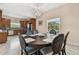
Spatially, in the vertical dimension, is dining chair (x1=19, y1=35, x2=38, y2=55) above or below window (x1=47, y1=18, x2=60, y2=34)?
below

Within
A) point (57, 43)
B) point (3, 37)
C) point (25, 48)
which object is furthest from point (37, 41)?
point (3, 37)

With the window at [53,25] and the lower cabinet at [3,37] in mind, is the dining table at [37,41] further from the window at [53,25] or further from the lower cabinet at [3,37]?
the lower cabinet at [3,37]

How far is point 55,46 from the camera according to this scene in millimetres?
1888

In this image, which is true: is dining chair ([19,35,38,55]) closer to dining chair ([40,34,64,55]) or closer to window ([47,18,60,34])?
dining chair ([40,34,64,55])

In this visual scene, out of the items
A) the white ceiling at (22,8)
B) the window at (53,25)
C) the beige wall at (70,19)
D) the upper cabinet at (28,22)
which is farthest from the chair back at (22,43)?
the beige wall at (70,19)

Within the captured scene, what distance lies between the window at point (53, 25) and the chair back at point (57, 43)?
0.12 m

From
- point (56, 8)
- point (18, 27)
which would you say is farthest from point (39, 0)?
point (18, 27)

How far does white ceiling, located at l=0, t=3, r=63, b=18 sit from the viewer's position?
5.98ft

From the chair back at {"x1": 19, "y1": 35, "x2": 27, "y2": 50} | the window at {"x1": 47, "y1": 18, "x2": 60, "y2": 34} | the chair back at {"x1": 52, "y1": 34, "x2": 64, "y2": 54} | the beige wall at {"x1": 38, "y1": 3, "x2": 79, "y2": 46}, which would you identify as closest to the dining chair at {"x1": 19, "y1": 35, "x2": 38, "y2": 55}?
the chair back at {"x1": 19, "y1": 35, "x2": 27, "y2": 50}

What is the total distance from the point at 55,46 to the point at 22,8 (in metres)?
0.84

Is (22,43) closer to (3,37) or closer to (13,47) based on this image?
(13,47)

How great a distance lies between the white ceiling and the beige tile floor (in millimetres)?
395
